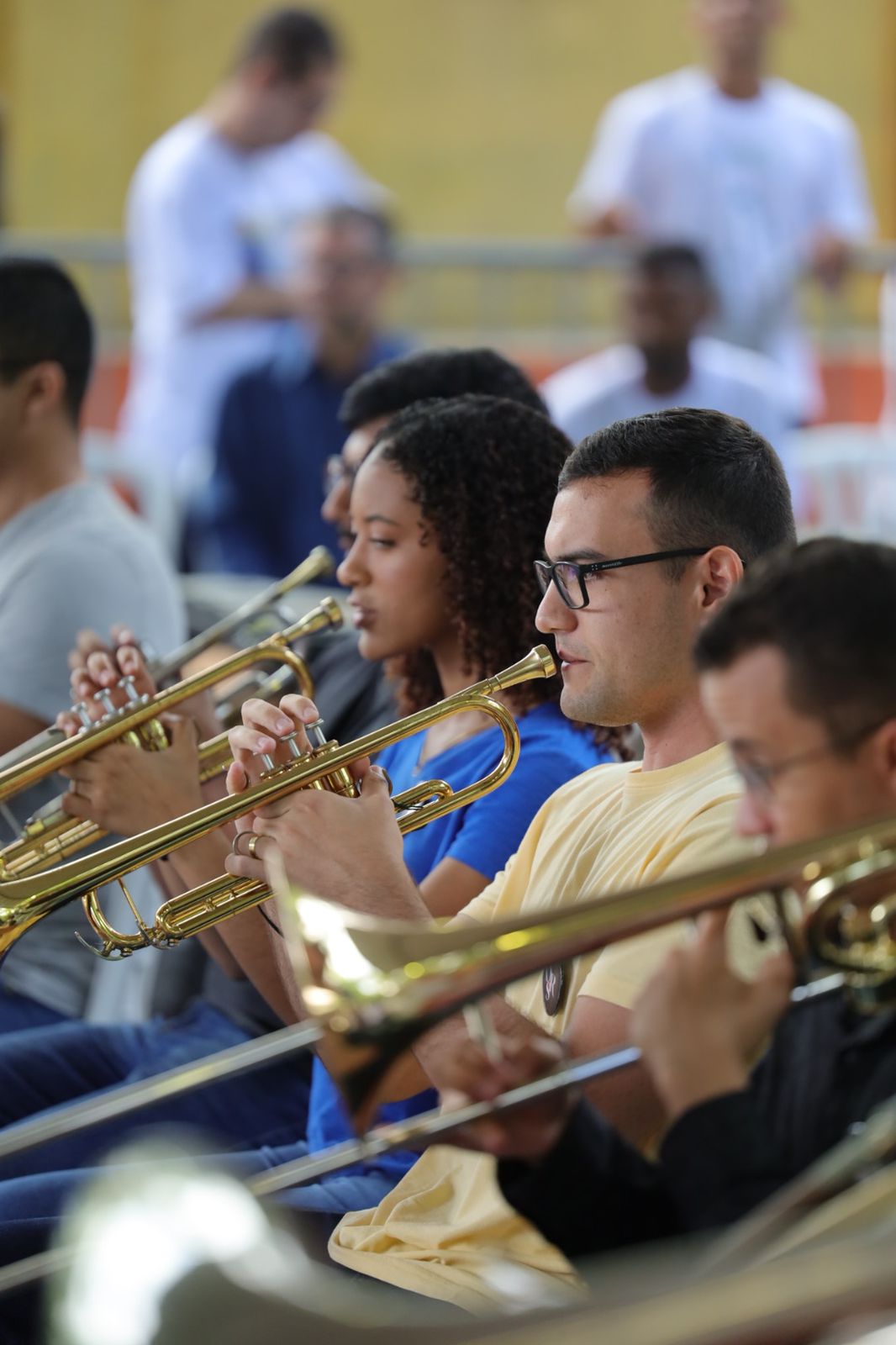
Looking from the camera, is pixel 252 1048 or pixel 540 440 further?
pixel 540 440

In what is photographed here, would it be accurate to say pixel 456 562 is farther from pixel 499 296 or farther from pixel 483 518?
pixel 499 296

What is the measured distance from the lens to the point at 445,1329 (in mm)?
1110

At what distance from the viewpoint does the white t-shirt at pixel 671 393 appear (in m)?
5.22

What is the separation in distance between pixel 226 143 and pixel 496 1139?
5348 millimetres

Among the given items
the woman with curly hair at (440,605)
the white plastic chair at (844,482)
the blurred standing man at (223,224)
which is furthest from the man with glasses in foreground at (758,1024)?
the blurred standing man at (223,224)

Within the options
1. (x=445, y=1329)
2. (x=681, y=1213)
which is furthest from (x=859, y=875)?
(x=445, y=1329)

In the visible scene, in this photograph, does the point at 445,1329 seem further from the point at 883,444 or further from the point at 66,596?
the point at 883,444

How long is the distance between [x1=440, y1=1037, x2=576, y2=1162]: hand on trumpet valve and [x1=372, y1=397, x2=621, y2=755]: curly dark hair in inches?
38.5

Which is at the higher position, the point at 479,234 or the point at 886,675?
the point at 886,675

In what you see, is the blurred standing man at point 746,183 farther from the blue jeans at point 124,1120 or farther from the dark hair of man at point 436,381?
the blue jeans at point 124,1120

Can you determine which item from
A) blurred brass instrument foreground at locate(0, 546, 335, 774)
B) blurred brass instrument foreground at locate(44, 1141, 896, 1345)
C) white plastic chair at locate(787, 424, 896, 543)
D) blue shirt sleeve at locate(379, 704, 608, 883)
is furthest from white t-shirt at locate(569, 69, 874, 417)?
blurred brass instrument foreground at locate(44, 1141, 896, 1345)

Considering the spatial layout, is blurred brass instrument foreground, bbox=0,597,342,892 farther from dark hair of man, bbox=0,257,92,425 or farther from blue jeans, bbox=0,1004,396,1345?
dark hair of man, bbox=0,257,92,425

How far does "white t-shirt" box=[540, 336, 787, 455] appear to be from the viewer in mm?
5223

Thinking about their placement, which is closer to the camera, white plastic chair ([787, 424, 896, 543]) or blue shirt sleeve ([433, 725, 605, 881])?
blue shirt sleeve ([433, 725, 605, 881])
